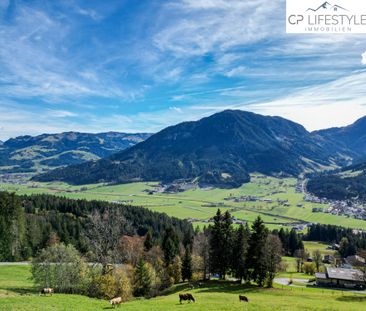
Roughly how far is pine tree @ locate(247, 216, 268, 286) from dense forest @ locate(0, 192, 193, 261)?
29719 millimetres

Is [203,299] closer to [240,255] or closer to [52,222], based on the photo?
[240,255]

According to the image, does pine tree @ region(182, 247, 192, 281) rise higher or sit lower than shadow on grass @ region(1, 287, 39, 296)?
lower

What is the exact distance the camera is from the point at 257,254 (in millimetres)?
74875

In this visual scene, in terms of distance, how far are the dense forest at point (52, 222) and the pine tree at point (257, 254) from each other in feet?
97.5

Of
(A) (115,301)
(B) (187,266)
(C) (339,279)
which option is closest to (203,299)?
(A) (115,301)

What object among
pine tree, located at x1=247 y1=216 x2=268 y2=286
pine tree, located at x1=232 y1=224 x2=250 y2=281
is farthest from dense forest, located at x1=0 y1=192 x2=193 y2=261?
pine tree, located at x1=247 y1=216 x2=268 y2=286

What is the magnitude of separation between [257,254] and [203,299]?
24845 millimetres

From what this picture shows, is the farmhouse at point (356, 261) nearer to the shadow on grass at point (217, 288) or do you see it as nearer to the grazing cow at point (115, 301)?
the shadow on grass at point (217, 288)

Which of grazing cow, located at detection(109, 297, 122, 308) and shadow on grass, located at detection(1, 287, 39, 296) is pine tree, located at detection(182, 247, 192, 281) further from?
grazing cow, located at detection(109, 297, 122, 308)

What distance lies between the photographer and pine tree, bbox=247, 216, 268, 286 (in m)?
73.6

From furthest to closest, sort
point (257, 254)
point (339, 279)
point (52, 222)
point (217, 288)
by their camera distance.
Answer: point (52, 222)
point (339, 279)
point (257, 254)
point (217, 288)

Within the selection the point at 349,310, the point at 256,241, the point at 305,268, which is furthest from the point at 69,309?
the point at 305,268

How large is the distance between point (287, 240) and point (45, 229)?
379ft

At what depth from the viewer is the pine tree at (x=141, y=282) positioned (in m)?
71.4
